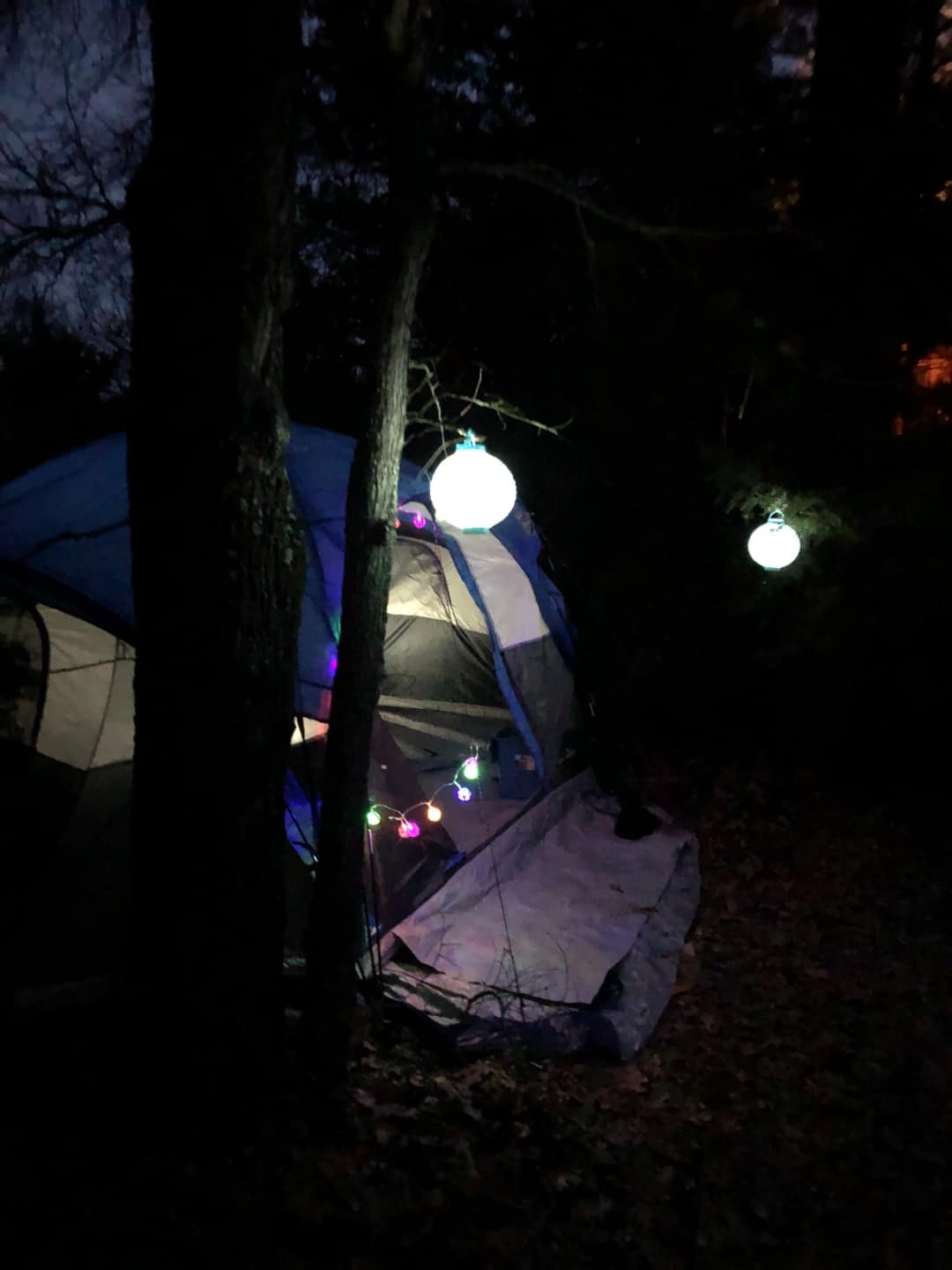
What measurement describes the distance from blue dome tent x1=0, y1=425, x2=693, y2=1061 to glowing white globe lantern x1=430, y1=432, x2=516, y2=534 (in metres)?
0.77

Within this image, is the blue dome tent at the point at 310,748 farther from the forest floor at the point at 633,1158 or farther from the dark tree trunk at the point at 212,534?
the dark tree trunk at the point at 212,534

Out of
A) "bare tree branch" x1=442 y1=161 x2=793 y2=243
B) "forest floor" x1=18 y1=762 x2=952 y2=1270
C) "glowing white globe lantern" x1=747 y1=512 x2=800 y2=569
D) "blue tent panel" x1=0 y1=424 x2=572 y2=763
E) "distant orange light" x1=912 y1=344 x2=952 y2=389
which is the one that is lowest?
"forest floor" x1=18 y1=762 x2=952 y2=1270

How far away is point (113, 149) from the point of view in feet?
13.6

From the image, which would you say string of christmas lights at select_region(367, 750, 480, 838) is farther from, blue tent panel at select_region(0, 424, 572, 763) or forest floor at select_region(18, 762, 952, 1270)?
forest floor at select_region(18, 762, 952, 1270)

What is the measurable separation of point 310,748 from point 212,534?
211 centimetres

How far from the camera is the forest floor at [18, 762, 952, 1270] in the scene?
2.99 meters

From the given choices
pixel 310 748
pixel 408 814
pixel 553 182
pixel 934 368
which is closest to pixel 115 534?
pixel 310 748

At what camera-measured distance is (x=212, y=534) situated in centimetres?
295

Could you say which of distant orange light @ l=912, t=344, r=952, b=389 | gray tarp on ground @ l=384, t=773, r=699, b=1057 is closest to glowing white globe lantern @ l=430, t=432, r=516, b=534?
gray tarp on ground @ l=384, t=773, r=699, b=1057

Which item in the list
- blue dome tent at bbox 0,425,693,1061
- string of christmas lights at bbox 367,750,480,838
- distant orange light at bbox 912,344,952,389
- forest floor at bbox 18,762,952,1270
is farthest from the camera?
distant orange light at bbox 912,344,952,389

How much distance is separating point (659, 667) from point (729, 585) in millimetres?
943

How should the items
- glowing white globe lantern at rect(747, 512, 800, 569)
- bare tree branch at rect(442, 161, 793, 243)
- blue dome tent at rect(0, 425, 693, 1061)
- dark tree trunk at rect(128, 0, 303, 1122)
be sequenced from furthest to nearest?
glowing white globe lantern at rect(747, 512, 800, 569) → blue dome tent at rect(0, 425, 693, 1061) → bare tree branch at rect(442, 161, 793, 243) → dark tree trunk at rect(128, 0, 303, 1122)

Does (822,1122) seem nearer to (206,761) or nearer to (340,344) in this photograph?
(206,761)

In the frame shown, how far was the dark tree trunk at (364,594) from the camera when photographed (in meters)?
3.38
